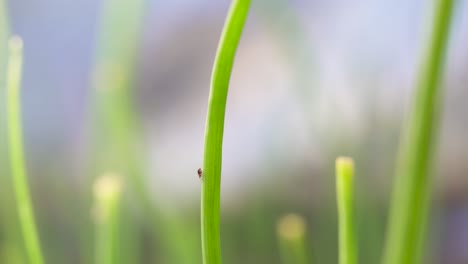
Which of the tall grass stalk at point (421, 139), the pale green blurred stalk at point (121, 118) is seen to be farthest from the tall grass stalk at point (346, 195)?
the pale green blurred stalk at point (121, 118)

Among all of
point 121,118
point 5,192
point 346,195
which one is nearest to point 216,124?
point 346,195

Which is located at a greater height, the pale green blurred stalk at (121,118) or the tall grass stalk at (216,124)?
the tall grass stalk at (216,124)

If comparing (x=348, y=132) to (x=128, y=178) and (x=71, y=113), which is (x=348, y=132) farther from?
(x=71, y=113)

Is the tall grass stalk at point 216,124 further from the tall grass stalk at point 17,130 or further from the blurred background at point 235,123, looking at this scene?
the blurred background at point 235,123

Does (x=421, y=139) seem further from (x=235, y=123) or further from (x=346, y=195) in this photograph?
(x=235, y=123)

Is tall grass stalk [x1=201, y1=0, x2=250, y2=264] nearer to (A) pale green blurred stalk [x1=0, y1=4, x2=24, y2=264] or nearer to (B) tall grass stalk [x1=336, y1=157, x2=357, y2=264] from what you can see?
(B) tall grass stalk [x1=336, y1=157, x2=357, y2=264]
